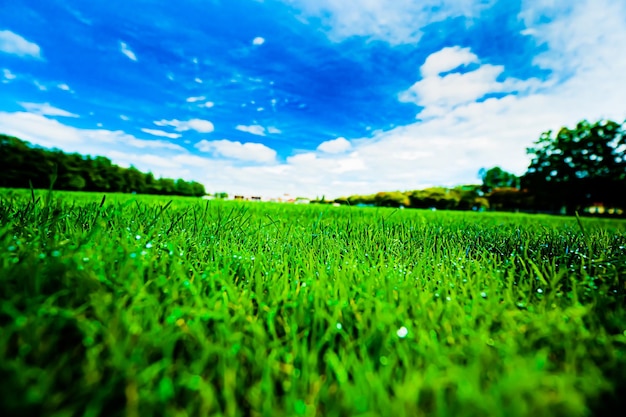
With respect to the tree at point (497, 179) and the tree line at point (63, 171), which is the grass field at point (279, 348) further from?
the tree at point (497, 179)

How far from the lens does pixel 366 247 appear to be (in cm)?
280

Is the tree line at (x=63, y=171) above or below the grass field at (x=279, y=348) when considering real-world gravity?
above

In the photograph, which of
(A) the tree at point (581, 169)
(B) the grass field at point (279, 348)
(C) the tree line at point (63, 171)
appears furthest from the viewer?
(C) the tree line at point (63, 171)

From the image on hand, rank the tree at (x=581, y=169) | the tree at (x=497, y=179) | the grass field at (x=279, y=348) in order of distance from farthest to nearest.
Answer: the tree at (x=497, y=179) < the tree at (x=581, y=169) < the grass field at (x=279, y=348)

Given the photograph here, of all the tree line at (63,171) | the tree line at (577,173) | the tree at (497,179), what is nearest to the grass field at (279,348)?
the tree line at (577,173)

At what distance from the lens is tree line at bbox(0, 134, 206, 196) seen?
50.5 meters

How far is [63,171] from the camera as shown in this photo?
183ft

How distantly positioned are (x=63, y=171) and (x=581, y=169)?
91.6 metres

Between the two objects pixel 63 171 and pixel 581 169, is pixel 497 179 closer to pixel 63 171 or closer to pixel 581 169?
pixel 581 169

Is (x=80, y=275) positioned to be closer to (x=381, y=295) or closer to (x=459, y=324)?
(x=381, y=295)

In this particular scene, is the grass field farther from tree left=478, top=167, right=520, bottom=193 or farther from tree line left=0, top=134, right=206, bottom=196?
tree left=478, top=167, right=520, bottom=193

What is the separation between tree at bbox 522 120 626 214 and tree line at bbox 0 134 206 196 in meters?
72.8

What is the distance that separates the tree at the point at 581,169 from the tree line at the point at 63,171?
72.8 meters

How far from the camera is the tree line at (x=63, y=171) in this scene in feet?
166
